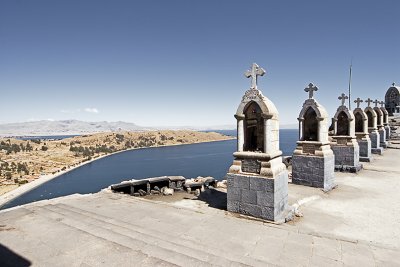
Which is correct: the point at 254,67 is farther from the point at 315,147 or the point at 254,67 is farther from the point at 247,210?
the point at 315,147

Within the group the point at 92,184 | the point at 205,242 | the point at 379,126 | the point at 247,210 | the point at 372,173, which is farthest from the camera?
the point at 92,184

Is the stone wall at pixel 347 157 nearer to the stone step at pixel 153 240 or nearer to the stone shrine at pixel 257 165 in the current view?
the stone shrine at pixel 257 165

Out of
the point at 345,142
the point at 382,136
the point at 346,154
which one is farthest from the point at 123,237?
the point at 382,136

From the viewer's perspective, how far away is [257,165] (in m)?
7.84

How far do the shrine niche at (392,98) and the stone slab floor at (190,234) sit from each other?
36.4m

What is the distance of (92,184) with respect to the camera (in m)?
48.2

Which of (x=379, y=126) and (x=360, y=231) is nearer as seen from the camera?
(x=360, y=231)

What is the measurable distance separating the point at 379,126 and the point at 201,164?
4893cm

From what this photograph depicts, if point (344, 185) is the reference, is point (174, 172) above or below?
below

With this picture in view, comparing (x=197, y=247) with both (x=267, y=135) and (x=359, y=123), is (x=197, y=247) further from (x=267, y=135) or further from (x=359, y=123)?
(x=359, y=123)

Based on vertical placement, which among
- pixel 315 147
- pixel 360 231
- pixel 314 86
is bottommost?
pixel 360 231

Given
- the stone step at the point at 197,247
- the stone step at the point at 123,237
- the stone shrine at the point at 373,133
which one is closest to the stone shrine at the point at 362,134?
the stone shrine at the point at 373,133

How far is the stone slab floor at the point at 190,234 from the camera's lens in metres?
5.17

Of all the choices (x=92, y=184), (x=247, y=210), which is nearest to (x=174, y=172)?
(x=92, y=184)
